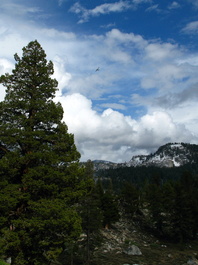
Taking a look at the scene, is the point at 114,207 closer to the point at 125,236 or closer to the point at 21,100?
the point at 125,236

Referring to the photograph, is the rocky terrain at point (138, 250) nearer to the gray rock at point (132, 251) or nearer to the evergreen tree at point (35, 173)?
the gray rock at point (132, 251)

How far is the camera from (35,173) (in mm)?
13656

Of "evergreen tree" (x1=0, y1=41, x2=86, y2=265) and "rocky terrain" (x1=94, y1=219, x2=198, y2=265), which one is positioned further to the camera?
"rocky terrain" (x1=94, y1=219, x2=198, y2=265)

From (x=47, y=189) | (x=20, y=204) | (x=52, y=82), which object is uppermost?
(x=52, y=82)

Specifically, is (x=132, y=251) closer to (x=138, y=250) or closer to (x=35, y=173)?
(x=138, y=250)

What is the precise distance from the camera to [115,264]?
116 feet

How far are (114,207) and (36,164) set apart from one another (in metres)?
43.8

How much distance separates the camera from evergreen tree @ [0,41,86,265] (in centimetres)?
1288

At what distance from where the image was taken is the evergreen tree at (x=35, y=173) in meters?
12.9

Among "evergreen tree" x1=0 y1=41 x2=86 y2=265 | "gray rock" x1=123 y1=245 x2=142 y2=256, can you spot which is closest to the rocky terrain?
"gray rock" x1=123 y1=245 x2=142 y2=256

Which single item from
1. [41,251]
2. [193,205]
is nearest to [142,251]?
[193,205]

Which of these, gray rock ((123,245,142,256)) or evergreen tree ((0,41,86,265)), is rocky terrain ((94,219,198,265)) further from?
evergreen tree ((0,41,86,265))

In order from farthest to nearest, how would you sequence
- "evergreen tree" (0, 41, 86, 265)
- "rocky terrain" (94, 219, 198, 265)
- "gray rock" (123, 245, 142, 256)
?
1. "gray rock" (123, 245, 142, 256)
2. "rocky terrain" (94, 219, 198, 265)
3. "evergreen tree" (0, 41, 86, 265)

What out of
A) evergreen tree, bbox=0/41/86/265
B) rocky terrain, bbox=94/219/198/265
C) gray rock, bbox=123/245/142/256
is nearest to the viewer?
evergreen tree, bbox=0/41/86/265
